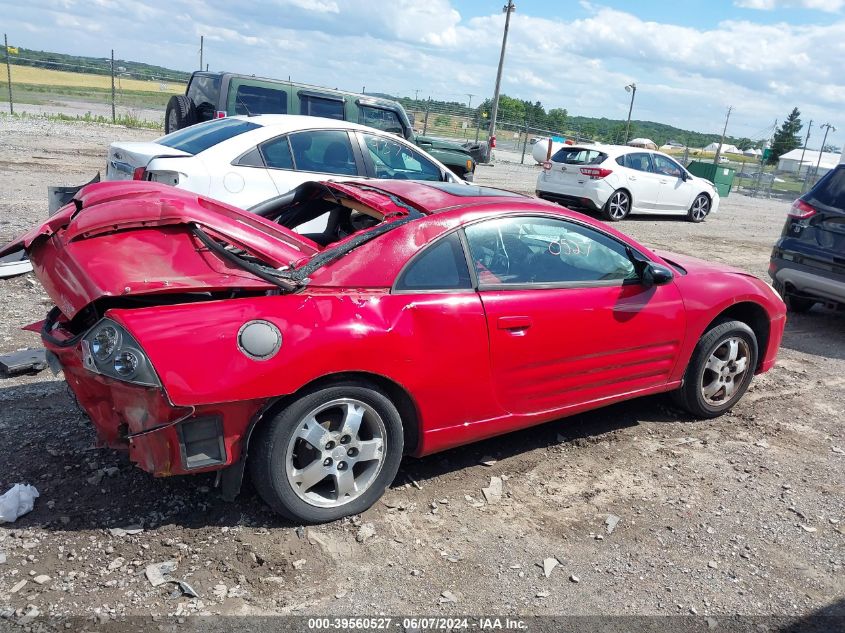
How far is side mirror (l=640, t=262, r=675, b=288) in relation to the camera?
14.1 ft

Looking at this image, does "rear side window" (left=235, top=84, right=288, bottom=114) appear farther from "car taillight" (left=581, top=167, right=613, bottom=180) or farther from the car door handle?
the car door handle

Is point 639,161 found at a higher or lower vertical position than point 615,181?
higher

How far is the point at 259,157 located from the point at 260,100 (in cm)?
352

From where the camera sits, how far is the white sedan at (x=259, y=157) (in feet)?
22.3

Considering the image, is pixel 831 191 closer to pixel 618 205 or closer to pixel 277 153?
pixel 277 153

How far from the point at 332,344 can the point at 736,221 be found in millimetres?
17412

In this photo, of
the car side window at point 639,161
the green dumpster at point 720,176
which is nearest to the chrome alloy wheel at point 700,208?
the car side window at point 639,161

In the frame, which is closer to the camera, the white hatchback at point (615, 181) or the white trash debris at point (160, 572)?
the white trash debris at point (160, 572)

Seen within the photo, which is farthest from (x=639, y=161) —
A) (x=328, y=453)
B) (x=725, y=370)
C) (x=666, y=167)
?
(x=328, y=453)

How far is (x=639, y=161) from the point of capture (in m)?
14.7

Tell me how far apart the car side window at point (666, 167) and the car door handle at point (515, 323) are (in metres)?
12.4

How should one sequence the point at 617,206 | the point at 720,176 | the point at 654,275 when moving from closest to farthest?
the point at 654,275
the point at 617,206
the point at 720,176

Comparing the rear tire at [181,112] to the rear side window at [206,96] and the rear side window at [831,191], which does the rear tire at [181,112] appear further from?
the rear side window at [831,191]

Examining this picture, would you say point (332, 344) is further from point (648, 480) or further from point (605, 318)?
point (648, 480)
